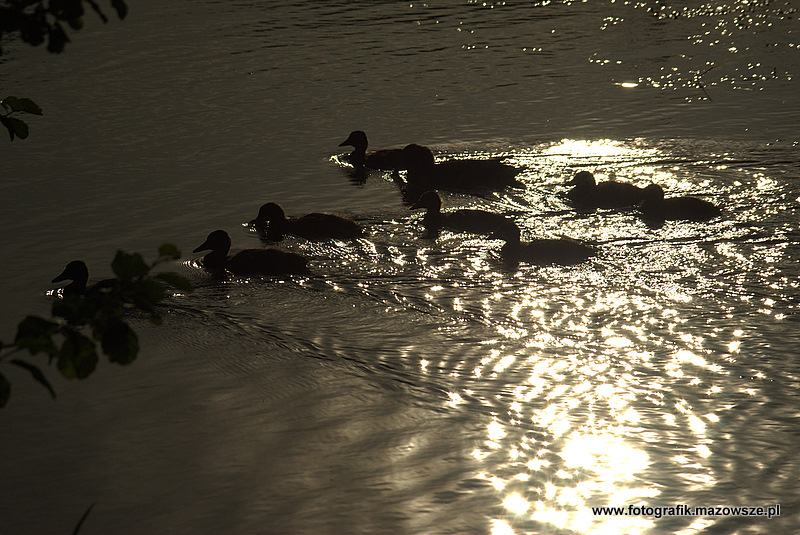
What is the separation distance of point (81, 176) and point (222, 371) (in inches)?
221

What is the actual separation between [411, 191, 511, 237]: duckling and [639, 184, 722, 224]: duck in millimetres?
1444

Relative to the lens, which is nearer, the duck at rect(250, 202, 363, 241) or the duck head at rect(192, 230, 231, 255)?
the duck head at rect(192, 230, 231, 255)

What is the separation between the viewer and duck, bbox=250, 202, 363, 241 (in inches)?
347

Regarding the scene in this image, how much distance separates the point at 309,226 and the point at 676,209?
352 cm

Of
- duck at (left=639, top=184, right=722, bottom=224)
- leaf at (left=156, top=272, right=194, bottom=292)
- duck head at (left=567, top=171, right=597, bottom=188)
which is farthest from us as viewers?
duck head at (left=567, top=171, right=597, bottom=188)

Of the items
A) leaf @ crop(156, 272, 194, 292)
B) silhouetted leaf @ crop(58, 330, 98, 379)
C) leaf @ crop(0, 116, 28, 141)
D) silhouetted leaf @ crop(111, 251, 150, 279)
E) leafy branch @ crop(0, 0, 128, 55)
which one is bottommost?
silhouetted leaf @ crop(58, 330, 98, 379)

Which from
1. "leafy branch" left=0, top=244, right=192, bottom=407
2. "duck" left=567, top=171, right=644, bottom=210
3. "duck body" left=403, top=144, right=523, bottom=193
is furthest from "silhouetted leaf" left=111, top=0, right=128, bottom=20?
"duck body" left=403, top=144, right=523, bottom=193

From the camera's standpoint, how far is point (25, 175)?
11.2 meters

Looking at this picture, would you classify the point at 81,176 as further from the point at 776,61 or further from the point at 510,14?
the point at 510,14

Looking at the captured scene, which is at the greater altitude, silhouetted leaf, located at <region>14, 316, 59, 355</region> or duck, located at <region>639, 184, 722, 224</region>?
silhouetted leaf, located at <region>14, 316, 59, 355</region>

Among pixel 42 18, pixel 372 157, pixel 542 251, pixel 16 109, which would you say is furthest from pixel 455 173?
pixel 42 18

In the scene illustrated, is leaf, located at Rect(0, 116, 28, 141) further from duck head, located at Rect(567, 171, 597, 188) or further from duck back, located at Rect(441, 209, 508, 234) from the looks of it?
duck head, located at Rect(567, 171, 597, 188)

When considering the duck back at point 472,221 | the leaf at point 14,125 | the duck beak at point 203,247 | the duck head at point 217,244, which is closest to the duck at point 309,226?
the duck head at point 217,244

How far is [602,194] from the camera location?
9.54m
